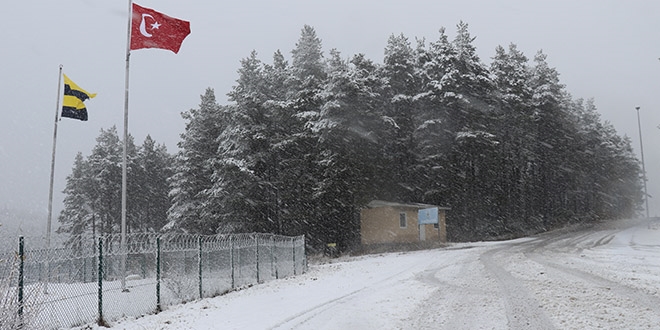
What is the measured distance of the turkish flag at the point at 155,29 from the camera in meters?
16.8

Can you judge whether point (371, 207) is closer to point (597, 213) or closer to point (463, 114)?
point (463, 114)

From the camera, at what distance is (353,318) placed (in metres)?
10.4

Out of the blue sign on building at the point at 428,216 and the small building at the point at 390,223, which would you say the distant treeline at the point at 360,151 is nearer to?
the small building at the point at 390,223

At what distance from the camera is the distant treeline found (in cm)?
4069

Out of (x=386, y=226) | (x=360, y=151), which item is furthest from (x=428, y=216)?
(x=360, y=151)

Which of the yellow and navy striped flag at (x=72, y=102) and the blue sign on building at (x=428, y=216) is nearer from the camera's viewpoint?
the yellow and navy striped flag at (x=72, y=102)

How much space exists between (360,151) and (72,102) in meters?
24.0

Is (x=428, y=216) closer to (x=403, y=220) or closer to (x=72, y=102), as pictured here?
(x=403, y=220)

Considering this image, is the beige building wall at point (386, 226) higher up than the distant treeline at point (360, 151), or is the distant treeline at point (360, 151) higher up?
the distant treeline at point (360, 151)

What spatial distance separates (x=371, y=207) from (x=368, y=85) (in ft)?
34.2

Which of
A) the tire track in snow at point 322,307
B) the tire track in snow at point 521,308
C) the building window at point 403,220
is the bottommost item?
the tire track in snow at point 322,307

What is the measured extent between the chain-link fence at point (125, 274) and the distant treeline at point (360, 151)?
17844 millimetres

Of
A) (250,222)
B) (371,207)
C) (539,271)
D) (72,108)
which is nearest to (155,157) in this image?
(250,222)

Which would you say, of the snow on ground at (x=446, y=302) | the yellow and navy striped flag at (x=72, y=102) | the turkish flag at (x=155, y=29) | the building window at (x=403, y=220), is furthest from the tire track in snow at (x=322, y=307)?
the building window at (x=403, y=220)
